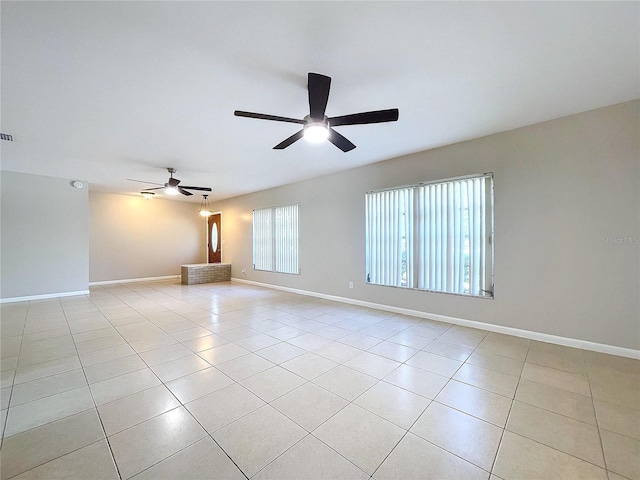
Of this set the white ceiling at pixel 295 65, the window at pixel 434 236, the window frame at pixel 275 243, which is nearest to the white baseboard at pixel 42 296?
the white ceiling at pixel 295 65

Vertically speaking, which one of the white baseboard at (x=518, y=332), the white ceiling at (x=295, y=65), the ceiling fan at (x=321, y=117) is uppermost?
the white ceiling at (x=295, y=65)

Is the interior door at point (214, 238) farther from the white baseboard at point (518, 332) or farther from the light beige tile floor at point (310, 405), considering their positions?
the white baseboard at point (518, 332)

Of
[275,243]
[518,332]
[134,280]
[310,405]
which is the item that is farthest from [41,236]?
[518,332]

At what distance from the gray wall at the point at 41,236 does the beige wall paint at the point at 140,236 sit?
1559mm

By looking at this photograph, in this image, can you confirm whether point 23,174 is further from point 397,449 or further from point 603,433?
point 603,433

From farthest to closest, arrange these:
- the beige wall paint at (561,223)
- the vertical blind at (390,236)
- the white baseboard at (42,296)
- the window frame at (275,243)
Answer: the window frame at (275,243) < the white baseboard at (42,296) < the vertical blind at (390,236) < the beige wall paint at (561,223)

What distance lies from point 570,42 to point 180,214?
10.0 metres

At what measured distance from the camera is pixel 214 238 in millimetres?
9578

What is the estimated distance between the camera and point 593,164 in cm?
298

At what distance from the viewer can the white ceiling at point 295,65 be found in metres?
1.70

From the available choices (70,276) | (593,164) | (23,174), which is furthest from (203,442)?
(23,174)

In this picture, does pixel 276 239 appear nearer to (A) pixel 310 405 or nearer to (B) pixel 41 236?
(B) pixel 41 236

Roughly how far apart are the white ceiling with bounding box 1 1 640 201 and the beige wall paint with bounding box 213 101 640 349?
0.30 metres

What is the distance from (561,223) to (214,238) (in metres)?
9.45
